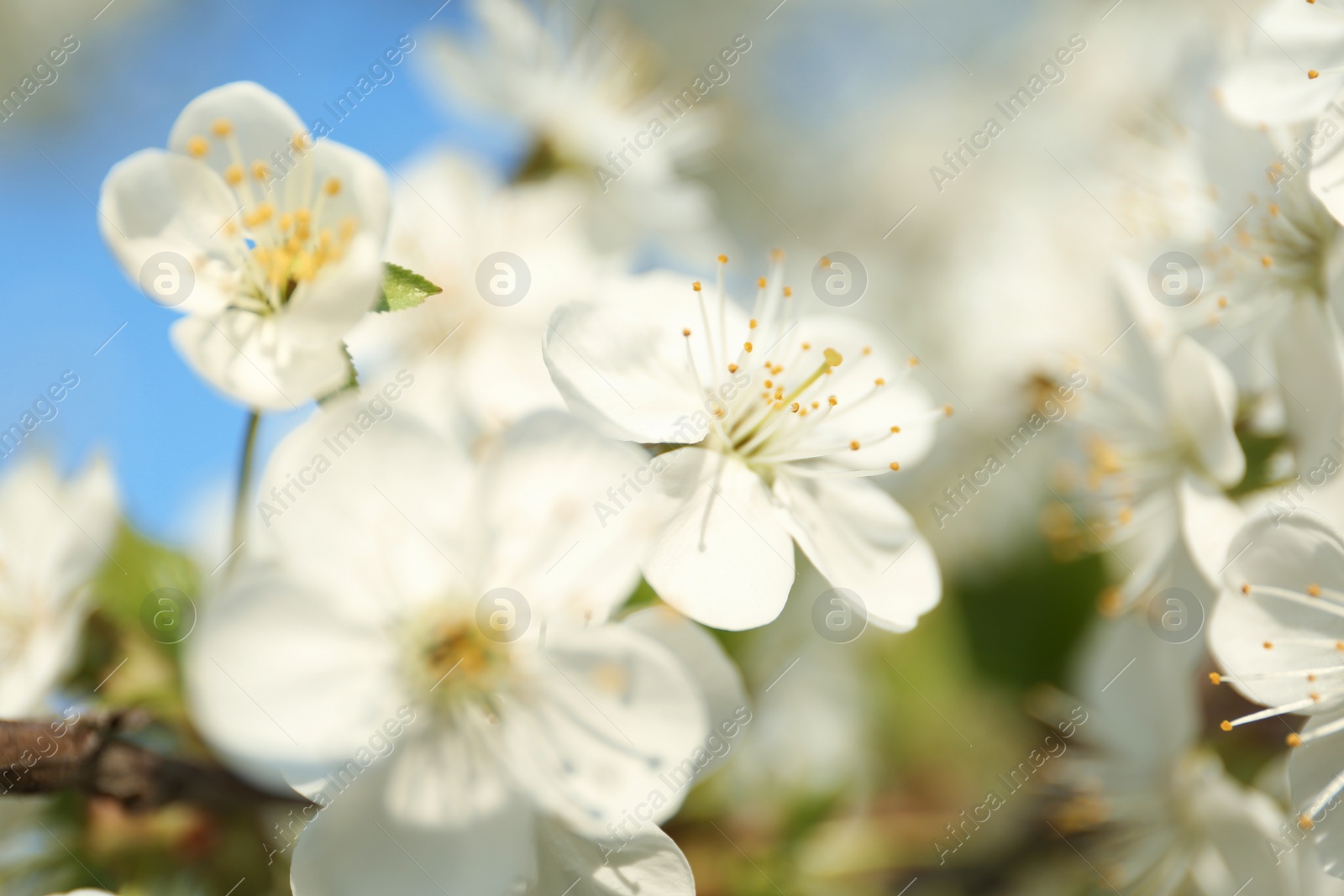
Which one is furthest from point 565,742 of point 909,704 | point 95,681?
point 909,704

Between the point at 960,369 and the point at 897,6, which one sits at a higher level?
the point at 897,6

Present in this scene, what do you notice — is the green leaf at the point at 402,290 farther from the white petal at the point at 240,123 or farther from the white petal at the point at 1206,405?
the white petal at the point at 1206,405

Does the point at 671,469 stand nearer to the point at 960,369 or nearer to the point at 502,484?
the point at 502,484

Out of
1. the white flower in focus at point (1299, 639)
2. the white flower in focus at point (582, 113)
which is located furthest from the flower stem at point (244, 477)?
the white flower in focus at point (1299, 639)

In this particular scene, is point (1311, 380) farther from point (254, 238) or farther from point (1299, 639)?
point (254, 238)

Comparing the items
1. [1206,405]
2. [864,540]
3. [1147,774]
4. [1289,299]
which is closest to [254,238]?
[864,540]

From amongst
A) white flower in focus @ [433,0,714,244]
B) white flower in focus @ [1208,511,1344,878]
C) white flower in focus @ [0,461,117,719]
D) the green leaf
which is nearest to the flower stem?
the green leaf
